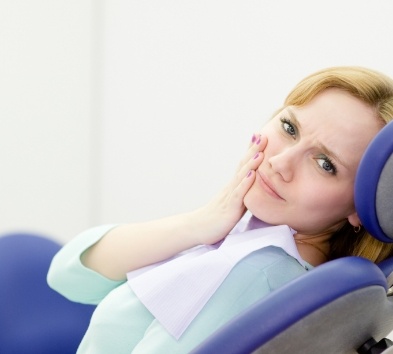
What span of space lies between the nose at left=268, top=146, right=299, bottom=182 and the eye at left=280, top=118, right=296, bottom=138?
5 cm

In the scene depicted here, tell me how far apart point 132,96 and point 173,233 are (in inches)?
69.9

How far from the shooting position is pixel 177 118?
9.01 ft

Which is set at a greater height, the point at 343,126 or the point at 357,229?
the point at 343,126

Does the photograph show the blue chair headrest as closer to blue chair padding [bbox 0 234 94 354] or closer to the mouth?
the mouth

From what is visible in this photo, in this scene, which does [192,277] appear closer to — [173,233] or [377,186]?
[173,233]

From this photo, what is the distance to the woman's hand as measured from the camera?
114 centimetres

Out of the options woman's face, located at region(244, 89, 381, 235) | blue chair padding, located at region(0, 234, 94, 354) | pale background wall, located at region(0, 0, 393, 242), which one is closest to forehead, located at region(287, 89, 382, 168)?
woman's face, located at region(244, 89, 381, 235)

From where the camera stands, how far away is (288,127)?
3.72 feet

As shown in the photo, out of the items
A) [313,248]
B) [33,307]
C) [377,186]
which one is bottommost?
[33,307]

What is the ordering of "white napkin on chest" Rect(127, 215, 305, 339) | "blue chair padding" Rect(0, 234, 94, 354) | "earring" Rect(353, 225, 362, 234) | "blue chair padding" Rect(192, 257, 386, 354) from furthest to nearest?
"blue chair padding" Rect(0, 234, 94, 354)
"earring" Rect(353, 225, 362, 234)
"white napkin on chest" Rect(127, 215, 305, 339)
"blue chair padding" Rect(192, 257, 386, 354)

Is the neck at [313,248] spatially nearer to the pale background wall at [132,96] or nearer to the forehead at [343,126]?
the forehead at [343,126]

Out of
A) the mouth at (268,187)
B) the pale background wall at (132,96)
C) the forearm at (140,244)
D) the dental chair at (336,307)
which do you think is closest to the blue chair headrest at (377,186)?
the dental chair at (336,307)

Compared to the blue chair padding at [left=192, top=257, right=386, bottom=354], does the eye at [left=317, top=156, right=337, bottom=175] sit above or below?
above

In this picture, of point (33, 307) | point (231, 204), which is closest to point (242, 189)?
point (231, 204)
